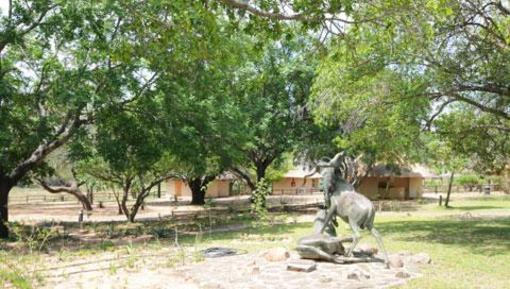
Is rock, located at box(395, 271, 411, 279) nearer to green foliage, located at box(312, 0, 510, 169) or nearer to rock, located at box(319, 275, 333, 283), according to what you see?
rock, located at box(319, 275, 333, 283)

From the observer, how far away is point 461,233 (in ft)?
57.5

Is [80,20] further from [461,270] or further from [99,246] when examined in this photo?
[461,270]

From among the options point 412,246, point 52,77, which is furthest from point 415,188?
point 52,77

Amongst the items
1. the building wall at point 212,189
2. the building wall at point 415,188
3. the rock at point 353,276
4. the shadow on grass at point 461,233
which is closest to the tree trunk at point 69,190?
the shadow on grass at point 461,233

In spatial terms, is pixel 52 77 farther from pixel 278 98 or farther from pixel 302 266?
pixel 278 98

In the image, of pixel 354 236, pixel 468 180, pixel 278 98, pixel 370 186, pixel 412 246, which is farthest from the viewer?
pixel 468 180

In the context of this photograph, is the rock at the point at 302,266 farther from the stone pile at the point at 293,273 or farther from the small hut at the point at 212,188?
the small hut at the point at 212,188

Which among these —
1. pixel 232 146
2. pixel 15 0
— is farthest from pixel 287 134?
pixel 15 0

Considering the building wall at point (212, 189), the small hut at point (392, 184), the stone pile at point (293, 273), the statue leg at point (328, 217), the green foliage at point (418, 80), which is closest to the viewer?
the stone pile at point (293, 273)

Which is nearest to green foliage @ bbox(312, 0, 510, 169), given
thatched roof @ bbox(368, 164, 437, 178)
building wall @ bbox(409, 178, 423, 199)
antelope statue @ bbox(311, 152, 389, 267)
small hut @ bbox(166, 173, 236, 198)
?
antelope statue @ bbox(311, 152, 389, 267)

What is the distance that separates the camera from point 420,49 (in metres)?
13.9

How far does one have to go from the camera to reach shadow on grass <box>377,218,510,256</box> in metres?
14.3

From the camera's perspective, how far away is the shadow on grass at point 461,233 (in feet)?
47.0

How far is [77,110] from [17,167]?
152 inches
